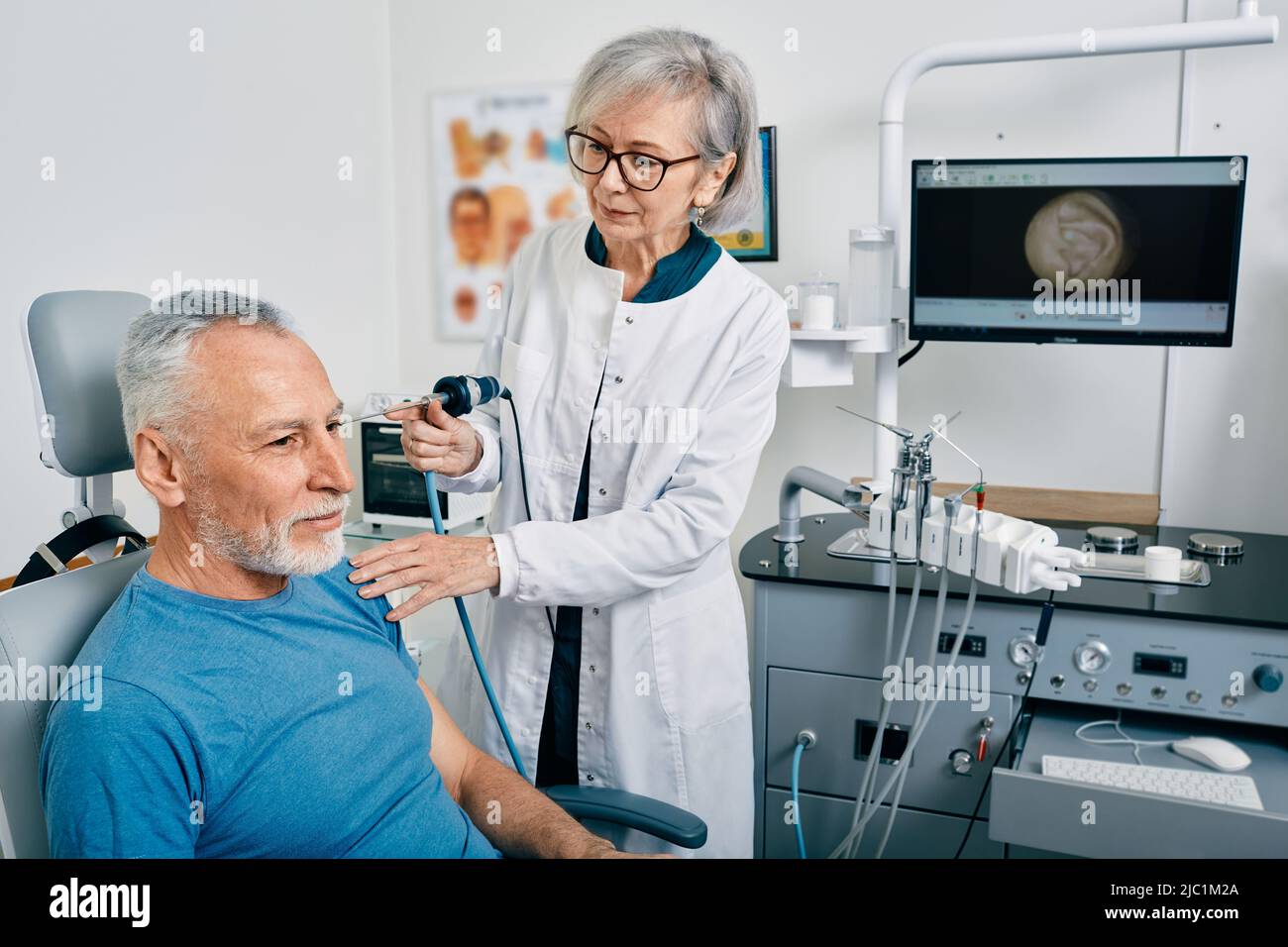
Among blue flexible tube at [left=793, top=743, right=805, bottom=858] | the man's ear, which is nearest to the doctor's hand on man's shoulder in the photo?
the man's ear

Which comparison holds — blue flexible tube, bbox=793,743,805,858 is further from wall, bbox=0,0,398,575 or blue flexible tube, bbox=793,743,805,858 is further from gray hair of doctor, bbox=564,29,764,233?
wall, bbox=0,0,398,575

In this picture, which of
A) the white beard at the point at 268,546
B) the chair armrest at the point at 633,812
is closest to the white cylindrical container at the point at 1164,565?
the chair armrest at the point at 633,812

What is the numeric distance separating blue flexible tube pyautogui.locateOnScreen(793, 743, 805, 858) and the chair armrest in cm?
58

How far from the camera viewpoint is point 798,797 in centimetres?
194

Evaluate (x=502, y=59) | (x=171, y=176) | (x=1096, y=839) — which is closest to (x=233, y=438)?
(x=1096, y=839)

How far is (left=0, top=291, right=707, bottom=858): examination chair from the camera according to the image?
971 mm

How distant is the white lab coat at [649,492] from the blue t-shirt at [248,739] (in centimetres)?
28

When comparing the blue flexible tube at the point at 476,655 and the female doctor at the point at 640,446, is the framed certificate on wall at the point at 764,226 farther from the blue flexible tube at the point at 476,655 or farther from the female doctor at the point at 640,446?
the blue flexible tube at the point at 476,655

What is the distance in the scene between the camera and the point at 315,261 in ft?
8.91

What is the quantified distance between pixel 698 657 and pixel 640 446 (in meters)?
0.33

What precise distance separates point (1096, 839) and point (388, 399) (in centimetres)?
208

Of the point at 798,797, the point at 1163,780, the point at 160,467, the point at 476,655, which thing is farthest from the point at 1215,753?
the point at 160,467

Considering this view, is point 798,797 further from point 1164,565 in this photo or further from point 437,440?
point 437,440
